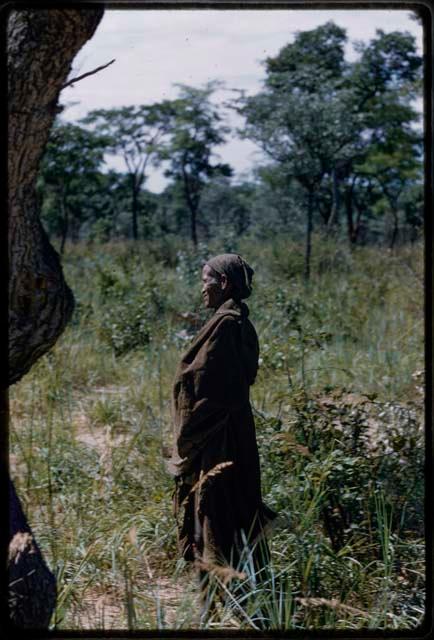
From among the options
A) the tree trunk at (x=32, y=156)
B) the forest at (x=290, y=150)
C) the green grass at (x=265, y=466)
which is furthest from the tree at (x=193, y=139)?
the tree trunk at (x=32, y=156)

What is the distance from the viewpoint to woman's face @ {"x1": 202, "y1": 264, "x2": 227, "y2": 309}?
362cm

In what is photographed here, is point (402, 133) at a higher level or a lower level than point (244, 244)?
higher

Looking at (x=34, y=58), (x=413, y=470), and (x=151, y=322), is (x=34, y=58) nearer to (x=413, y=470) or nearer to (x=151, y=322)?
(x=413, y=470)

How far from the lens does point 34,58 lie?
302cm

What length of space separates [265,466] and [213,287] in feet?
5.46

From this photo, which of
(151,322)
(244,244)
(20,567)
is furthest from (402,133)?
(20,567)

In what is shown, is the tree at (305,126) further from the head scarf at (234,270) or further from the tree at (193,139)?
the head scarf at (234,270)

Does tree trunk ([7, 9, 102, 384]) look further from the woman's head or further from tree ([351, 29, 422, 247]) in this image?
tree ([351, 29, 422, 247])

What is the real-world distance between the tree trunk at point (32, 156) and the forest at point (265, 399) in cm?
86

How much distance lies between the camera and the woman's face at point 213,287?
3.62 m

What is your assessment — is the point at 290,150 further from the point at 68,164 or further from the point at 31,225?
the point at 31,225

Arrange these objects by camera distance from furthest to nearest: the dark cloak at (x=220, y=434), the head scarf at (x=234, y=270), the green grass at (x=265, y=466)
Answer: the green grass at (x=265, y=466) → the head scarf at (x=234, y=270) → the dark cloak at (x=220, y=434)

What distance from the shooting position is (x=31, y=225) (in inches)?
125

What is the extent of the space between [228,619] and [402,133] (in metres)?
19.7
